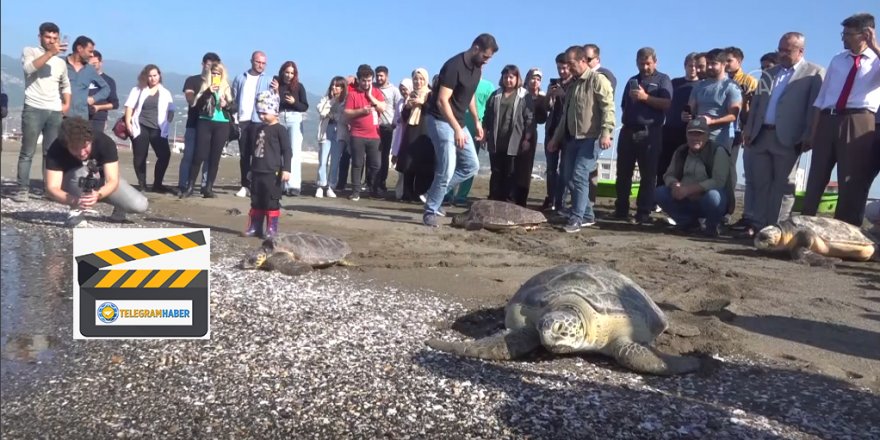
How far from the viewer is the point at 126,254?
9.16ft

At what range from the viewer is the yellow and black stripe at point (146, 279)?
274 centimetres

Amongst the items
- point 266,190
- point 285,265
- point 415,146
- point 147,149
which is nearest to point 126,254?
point 285,265

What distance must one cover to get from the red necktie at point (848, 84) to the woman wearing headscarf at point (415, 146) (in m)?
4.70

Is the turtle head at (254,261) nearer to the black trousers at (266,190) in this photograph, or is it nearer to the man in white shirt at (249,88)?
the black trousers at (266,190)

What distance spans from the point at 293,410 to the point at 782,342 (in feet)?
8.37

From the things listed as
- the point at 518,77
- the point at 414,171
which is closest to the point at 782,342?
the point at 518,77

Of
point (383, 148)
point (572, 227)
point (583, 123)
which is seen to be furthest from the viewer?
point (383, 148)

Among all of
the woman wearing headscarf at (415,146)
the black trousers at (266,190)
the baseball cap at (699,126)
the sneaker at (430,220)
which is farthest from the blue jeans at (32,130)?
the baseball cap at (699,126)

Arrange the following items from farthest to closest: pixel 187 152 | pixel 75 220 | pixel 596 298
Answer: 1. pixel 187 152
2. pixel 75 220
3. pixel 596 298

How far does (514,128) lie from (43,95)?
199 inches

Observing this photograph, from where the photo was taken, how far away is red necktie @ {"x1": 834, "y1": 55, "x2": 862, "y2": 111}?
6.26 meters

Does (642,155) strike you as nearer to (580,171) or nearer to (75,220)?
(580,171)

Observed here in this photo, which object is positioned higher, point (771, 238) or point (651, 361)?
point (771, 238)

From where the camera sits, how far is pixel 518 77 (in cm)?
853
